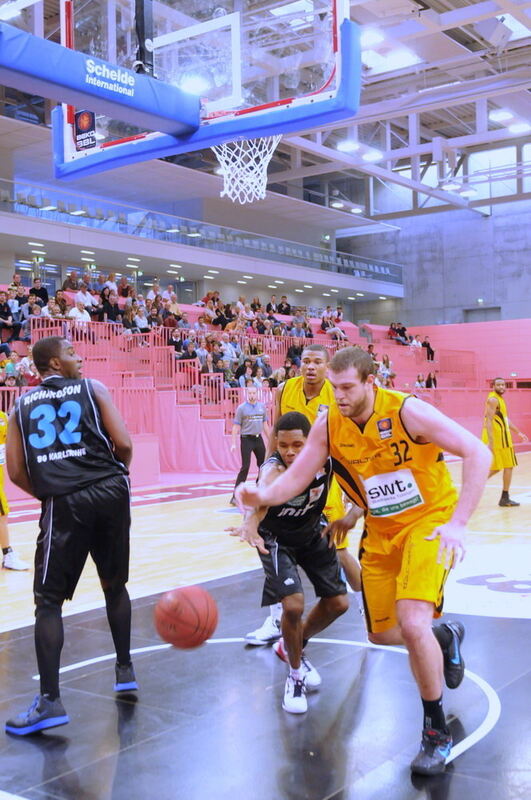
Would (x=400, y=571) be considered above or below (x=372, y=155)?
below

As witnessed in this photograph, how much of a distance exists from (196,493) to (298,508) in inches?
390

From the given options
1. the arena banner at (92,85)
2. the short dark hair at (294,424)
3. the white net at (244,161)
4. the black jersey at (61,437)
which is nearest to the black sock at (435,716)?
the short dark hair at (294,424)

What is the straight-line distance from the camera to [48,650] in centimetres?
421

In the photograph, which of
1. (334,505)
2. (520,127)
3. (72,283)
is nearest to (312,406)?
(334,505)

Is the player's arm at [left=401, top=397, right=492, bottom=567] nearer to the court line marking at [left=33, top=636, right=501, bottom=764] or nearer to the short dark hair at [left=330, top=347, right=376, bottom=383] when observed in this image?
the short dark hair at [left=330, top=347, right=376, bottom=383]

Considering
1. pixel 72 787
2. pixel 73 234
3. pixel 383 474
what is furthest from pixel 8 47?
pixel 73 234

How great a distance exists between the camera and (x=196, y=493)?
14.5 m

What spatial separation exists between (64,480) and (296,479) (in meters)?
Answer: 1.25

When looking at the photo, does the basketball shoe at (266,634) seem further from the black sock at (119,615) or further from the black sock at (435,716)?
the black sock at (435,716)

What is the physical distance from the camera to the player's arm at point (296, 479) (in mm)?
3926

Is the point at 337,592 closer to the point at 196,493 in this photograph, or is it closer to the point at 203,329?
the point at 196,493

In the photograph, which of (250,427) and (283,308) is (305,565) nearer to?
(250,427)

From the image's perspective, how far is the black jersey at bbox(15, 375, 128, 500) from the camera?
436 cm

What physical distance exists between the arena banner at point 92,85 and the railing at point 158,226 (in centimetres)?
1619
